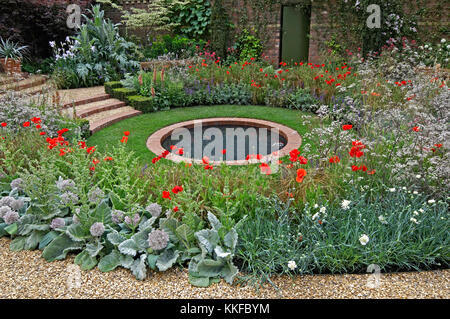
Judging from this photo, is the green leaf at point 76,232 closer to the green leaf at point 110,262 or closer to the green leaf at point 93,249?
the green leaf at point 93,249

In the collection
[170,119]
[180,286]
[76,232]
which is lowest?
[180,286]

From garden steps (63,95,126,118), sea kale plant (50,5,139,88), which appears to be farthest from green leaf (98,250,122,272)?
sea kale plant (50,5,139,88)

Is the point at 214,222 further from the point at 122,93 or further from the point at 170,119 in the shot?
the point at 122,93

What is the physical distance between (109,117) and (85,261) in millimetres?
4600

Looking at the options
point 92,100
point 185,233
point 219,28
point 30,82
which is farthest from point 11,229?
point 219,28

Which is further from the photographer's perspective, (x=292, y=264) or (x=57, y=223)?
(x=57, y=223)

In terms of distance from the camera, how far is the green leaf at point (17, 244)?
2.79 metres

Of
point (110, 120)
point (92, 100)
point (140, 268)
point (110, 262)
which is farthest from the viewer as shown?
point (92, 100)

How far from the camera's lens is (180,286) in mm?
2395

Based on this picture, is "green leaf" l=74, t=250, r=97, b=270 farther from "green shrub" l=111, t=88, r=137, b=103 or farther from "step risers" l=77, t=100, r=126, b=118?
"green shrub" l=111, t=88, r=137, b=103

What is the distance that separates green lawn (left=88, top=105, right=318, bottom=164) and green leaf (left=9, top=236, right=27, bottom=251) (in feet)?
7.49

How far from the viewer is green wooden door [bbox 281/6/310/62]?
35.4 feet
